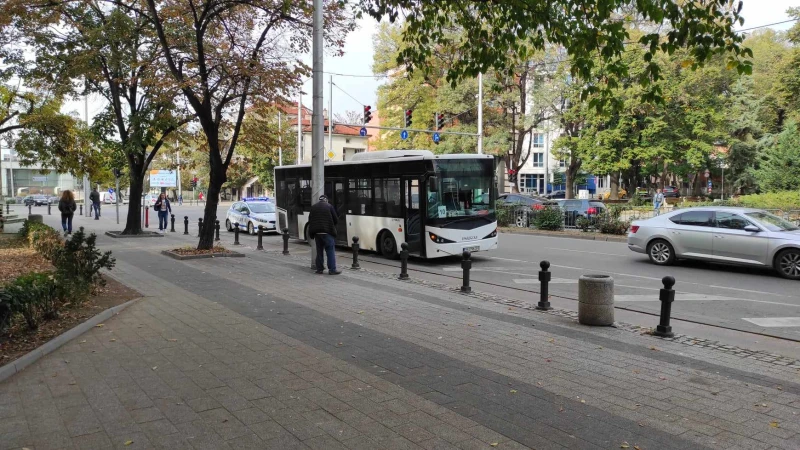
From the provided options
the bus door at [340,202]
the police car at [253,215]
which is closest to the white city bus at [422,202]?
the bus door at [340,202]

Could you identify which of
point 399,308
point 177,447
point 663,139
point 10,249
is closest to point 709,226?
point 399,308

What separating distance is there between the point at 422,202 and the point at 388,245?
211 centimetres

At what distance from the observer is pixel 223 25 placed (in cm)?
1587

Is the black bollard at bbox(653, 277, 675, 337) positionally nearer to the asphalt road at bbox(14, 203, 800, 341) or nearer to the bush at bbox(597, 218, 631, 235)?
the asphalt road at bbox(14, 203, 800, 341)

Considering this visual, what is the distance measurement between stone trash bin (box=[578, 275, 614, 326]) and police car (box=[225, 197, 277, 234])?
1807 cm

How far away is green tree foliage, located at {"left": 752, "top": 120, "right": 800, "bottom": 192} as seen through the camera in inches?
1473

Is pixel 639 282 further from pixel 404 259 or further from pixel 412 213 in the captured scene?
pixel 412 213

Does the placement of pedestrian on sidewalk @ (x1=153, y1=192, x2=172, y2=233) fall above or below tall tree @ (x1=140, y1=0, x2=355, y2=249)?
below

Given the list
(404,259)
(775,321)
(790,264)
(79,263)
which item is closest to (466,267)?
(404,259)

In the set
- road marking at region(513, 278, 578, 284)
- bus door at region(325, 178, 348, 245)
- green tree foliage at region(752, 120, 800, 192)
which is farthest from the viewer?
green tree foliage at region(752, 120, 800, 192)

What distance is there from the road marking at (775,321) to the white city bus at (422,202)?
706 cm

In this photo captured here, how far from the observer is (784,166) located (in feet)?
125

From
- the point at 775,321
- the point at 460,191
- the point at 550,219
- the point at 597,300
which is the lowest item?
the point at 775,321

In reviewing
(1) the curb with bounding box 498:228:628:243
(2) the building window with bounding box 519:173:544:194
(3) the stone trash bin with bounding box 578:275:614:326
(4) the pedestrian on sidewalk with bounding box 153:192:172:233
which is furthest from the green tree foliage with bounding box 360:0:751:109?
(2) the building window with bounding box 519:173:544:194
